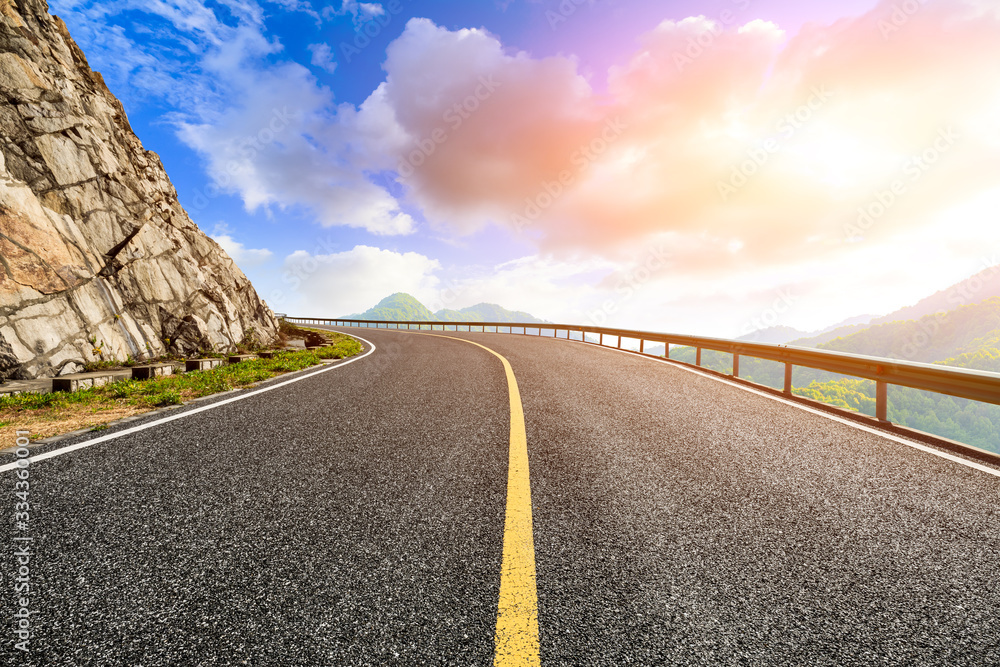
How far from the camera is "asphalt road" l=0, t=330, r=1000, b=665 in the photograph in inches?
64.9

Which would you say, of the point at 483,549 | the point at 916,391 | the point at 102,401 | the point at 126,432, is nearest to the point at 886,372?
the point at 483,549

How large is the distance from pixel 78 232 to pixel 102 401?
22.8ft

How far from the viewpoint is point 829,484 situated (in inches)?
133

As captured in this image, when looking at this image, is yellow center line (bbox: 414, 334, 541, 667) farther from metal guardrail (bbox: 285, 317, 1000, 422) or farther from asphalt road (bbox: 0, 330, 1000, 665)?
metal guardrail (bbox: 285, 317, 1000, 422)

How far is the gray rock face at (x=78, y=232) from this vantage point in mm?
7938

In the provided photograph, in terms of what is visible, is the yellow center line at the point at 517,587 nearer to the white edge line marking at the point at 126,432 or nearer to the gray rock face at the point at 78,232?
the white edge line marking at the point at 126,432

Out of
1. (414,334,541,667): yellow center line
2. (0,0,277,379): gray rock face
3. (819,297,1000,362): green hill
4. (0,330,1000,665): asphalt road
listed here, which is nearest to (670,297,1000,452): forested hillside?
(819,297,1000,362): green hill

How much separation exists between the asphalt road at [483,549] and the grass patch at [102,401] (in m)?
1.14

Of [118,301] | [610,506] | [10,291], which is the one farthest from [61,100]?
[610,506]

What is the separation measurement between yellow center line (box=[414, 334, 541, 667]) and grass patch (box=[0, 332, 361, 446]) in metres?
4.73

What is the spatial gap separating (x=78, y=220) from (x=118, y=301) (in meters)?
2.24

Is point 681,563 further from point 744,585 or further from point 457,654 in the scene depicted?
point 457,654

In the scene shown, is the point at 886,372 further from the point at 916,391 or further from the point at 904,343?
the point at 904,343

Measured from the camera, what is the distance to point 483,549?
7.40 feet
